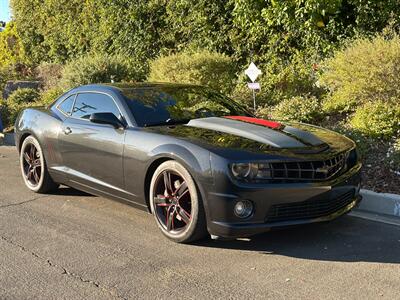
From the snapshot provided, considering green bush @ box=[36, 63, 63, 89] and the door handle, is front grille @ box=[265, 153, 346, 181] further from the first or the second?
green bush @ box=[36, 63, 63, 89]

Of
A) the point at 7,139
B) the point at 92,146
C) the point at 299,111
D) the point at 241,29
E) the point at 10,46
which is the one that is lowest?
the point at 7,139

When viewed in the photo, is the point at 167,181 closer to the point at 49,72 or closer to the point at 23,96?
the point at 23,96

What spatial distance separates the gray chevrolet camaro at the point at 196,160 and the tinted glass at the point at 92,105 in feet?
0.04

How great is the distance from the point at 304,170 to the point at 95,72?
9510 millimetres

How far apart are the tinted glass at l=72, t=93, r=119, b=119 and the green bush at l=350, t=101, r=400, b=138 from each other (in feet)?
11.4

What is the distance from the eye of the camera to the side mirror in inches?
200

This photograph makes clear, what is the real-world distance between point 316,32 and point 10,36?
1703 cm

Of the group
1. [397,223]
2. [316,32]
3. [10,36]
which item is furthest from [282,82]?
[10,36]

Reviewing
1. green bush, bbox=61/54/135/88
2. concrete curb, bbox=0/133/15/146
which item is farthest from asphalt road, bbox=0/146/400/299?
green bush, bbox=61/54/135/88

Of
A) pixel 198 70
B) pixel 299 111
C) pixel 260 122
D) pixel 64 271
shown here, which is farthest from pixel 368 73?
pixel 64 271

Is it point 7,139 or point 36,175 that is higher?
point 36,175

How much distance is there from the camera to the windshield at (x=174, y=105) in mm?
5176

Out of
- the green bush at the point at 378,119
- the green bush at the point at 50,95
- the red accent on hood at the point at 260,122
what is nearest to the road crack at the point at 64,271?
the red accent on hood at the point at 260,122

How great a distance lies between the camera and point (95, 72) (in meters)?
12.9
